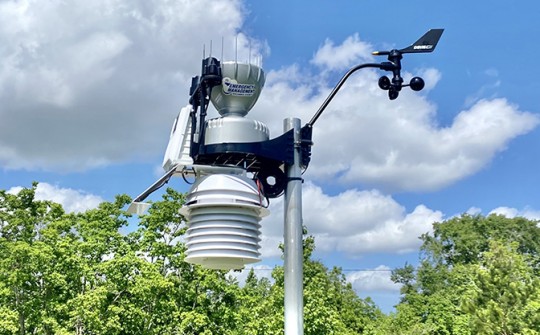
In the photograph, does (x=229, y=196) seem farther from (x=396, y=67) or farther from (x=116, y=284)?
(x=116, y=284)

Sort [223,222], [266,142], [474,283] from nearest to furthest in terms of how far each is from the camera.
Result: [223,222]
[266,142]
[474,283]

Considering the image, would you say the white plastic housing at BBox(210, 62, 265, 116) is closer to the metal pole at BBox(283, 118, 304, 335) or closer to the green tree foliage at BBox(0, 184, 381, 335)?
the metal pole at BBox(283, 118, 304, 335)

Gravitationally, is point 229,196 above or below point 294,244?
above

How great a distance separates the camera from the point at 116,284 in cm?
1833

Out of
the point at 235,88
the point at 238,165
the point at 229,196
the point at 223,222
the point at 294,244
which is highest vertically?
the point at 235,88

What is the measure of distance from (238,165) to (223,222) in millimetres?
470

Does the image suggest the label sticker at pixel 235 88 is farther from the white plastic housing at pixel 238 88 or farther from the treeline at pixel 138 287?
the treeline at pixel 138 287

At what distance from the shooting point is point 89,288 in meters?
18.2

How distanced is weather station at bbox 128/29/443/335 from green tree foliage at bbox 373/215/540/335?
663 inches

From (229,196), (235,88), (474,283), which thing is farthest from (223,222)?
(474,283)

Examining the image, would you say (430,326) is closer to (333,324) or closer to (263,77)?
(333,324)

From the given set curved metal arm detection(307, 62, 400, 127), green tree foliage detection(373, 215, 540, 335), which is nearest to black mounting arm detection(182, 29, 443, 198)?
curved metal arm detection(307, 62, 400, 127)

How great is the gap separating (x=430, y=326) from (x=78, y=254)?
624 inches

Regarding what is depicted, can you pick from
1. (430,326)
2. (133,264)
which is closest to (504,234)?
(430,326)
